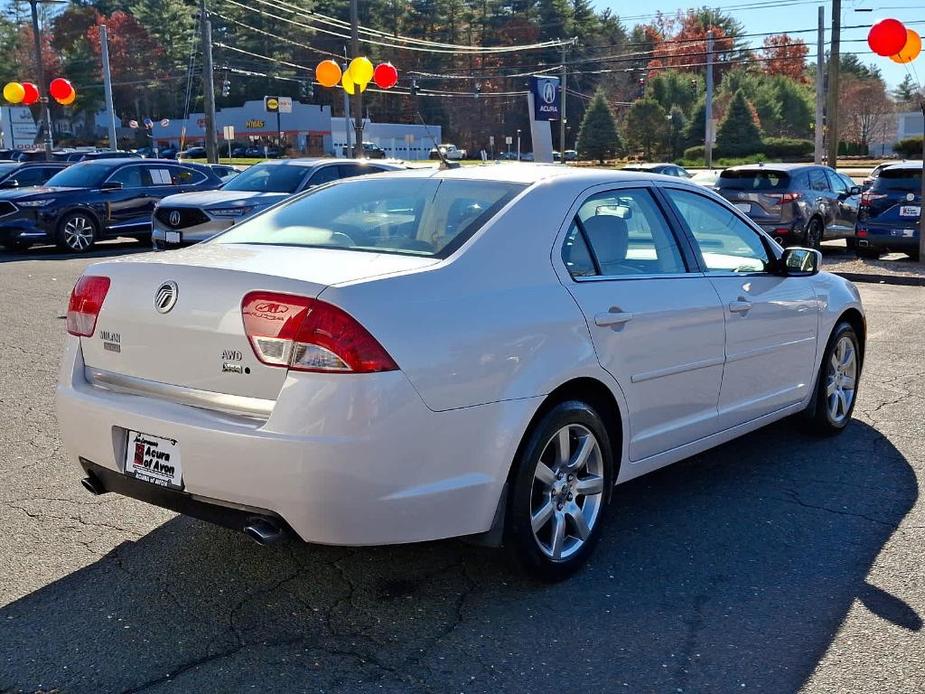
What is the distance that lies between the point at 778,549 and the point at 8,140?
7414cm

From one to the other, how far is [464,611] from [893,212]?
50.6 feet

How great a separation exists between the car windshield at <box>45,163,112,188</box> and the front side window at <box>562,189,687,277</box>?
49.8 feet

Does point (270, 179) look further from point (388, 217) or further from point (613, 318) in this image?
point (613, 318)

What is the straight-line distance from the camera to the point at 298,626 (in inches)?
139

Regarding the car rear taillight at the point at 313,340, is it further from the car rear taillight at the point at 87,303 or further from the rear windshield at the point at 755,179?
the rear windshield at the point at 755,179

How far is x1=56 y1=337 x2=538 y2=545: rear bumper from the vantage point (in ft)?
10.5

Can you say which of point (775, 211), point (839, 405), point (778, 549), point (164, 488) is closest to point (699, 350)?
point (778, 549)

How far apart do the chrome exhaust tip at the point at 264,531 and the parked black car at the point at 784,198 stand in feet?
45.9

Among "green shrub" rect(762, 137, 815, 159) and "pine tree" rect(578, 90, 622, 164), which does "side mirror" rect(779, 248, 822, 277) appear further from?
"pine tree" rect(578, 90, 622, 164)

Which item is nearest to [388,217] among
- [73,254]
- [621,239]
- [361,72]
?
[621,239]

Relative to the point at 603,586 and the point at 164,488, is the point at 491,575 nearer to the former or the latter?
the point at 603,586

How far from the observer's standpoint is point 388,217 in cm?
429

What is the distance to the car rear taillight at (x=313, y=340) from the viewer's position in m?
3.22

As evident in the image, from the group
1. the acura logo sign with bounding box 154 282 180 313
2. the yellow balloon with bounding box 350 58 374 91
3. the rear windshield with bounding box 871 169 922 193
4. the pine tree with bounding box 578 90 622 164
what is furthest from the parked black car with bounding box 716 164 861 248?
the pine tree with bounding box 578 90 622 164
